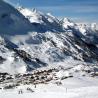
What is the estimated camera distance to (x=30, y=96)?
7138cm

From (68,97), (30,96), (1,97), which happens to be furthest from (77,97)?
(1,97)

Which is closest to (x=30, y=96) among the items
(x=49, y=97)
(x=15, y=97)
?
(x=15, y=97)

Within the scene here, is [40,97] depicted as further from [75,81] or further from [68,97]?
[75,81]

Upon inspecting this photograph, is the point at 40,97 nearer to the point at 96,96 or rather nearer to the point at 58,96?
the point at 58,96

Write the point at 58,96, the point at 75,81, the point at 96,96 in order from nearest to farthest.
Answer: the point at 96,96, the point at 58,96, the point at 75,81

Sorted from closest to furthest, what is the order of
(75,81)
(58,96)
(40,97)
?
(58,96), (40,97), (75,81)

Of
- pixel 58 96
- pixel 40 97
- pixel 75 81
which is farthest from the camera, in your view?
pixel 75 81

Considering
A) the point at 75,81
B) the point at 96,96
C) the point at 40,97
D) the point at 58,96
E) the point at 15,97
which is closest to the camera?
the point at 96,96

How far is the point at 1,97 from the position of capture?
74625 mm

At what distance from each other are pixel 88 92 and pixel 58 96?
528cm

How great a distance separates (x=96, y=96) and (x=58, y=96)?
7310 mm

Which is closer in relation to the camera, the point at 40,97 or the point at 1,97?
the point at 40,97

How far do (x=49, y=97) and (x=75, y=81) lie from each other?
74765 millimetres

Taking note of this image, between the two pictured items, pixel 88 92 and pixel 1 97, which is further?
pixel 1 97
